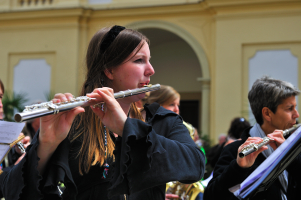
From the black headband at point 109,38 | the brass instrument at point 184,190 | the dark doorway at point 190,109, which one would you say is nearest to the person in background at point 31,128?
the brass instrument at point 184,190

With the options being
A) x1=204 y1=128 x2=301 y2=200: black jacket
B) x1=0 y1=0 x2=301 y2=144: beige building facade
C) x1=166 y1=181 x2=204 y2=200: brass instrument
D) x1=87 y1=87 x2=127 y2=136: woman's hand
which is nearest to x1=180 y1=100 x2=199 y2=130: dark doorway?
x1=0 y1=0 x2=301 y2=144: beige building facade

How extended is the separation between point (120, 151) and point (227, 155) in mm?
1247

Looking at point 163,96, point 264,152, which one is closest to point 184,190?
point 163,96

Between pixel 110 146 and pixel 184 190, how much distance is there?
78.0 inches

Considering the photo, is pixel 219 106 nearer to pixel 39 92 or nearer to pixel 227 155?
pixel 39 92

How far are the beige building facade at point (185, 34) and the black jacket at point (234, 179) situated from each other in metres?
5.92

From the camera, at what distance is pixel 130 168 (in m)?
1.22

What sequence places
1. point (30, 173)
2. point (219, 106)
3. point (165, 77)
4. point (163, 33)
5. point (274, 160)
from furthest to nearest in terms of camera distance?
1. point (165, 77)
2. point (163, 33)
3. point (219, 106)
4. point (274, 160)
5. point (30, 173)

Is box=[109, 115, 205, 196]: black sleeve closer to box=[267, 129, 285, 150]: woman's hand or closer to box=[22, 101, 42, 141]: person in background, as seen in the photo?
box=[267, 129, 285, 150]: woman's hand

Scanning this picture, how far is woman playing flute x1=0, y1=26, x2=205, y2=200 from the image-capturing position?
48.1 inches

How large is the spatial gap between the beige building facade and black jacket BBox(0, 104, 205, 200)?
21.2ft

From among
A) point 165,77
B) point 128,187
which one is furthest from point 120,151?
point 165,77

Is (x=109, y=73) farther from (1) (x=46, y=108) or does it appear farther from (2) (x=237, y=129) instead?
(2) (x=237, y=129)

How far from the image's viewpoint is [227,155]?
7.62 feet
